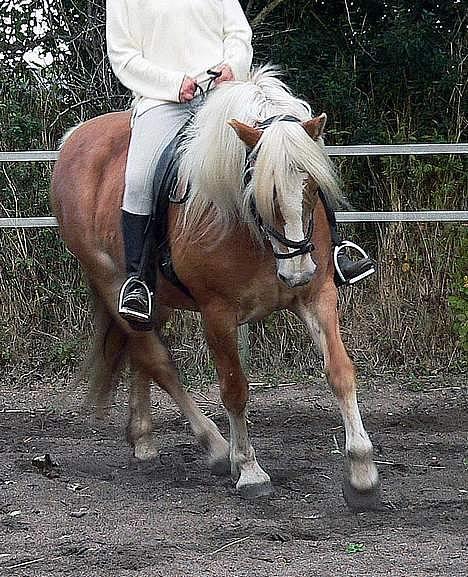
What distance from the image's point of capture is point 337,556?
3.79 meters

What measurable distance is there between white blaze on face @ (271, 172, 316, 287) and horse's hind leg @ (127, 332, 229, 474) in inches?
56.3

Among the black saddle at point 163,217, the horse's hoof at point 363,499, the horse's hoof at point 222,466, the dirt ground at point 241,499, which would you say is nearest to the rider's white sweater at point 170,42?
the black saddle at point 163,217

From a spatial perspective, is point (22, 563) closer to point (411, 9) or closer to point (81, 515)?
point (81, 515)

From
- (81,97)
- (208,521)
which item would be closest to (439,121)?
(81,97)

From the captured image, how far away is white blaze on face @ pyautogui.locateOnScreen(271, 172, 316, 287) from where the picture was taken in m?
4.01

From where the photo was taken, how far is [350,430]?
4.36 meters

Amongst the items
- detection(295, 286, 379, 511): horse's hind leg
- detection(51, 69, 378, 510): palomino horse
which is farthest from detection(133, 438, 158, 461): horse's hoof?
detection(295, 286, 379, 511): horse's hind leg

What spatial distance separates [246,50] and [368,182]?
3435 millimetres

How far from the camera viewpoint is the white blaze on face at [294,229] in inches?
158

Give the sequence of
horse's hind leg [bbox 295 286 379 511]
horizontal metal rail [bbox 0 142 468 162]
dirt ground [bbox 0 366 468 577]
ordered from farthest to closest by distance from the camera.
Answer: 1. horizontal metal rail [bbox 0 142 468 162]
2. horse's hind leg [bbox 295 286 379 511]
3. dirt ground [bbox 0 366 468 577]

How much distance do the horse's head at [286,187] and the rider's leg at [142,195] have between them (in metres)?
0.87

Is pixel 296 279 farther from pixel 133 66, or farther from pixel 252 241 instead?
pixel 133 66

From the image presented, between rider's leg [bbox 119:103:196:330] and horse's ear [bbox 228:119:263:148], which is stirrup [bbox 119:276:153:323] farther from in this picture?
horse's ear [bbox 228:119:263:148]

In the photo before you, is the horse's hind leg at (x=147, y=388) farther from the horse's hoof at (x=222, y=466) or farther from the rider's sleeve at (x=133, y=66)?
the rider's sleeve at (x=133, y=66)
